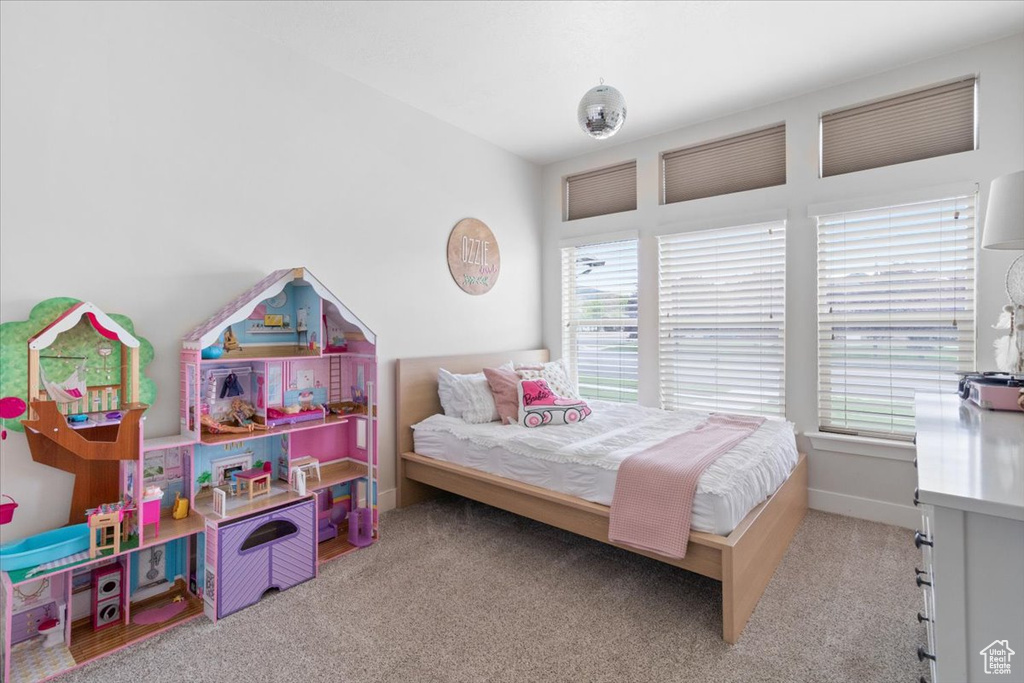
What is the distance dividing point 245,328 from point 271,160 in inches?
36.7

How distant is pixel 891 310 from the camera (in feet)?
9.68

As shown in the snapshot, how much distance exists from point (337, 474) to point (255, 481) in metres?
0.51

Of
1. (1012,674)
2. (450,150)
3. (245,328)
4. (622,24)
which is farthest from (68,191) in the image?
(1012,674)

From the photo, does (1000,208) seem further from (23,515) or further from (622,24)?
(23,515)

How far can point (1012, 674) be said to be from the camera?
0.84 m

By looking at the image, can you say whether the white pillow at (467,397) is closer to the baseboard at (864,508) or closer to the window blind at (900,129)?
the baseboard at (864,508)

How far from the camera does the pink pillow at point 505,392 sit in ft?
10.3

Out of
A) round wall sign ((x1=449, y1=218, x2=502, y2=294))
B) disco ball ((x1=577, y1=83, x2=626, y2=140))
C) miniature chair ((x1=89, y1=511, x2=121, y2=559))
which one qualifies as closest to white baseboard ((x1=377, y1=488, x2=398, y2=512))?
miniature chair ((x1=89, y1=511, x2=121, y2=559))

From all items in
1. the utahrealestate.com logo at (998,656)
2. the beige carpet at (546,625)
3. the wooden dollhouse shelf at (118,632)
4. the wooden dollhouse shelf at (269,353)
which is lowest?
the beige carpet at (546,625)

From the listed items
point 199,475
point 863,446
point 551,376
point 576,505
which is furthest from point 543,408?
point 863,446

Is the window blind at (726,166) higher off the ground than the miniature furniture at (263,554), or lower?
higher

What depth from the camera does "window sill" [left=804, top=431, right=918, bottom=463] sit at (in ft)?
9.45

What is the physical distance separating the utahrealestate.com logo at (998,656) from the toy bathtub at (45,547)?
264cm

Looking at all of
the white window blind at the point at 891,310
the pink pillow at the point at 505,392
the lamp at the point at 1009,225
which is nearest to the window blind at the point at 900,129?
the white window blind at the point at 891,310
